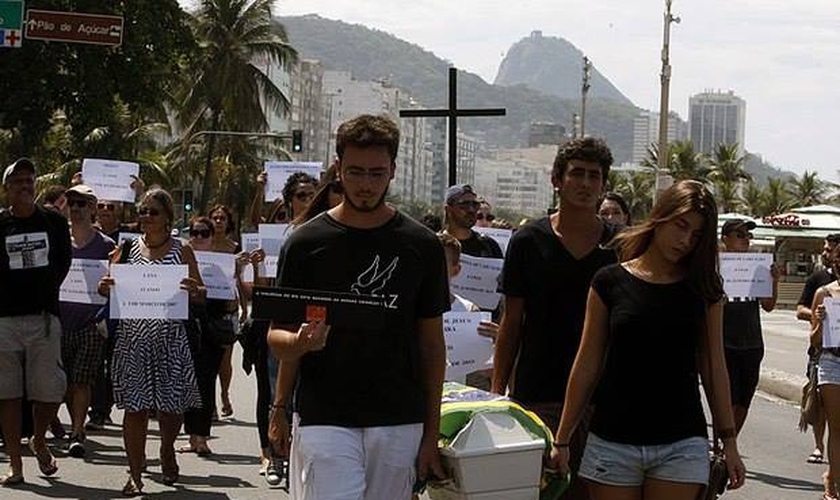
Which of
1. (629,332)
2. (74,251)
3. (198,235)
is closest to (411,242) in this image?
(629,332)

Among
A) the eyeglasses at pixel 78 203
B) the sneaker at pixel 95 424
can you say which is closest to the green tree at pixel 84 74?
the sneaker at pixel 95 424

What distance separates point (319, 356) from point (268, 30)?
59.4m

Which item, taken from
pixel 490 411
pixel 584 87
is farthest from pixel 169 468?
pixel 584 87

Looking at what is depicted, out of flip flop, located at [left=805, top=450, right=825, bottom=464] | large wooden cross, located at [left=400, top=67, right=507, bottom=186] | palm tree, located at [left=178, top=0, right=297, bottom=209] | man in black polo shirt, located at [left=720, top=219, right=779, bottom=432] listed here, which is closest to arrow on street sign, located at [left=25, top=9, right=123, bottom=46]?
large wooden cross, located at [left=400, top=67, right=507, bottom=186]

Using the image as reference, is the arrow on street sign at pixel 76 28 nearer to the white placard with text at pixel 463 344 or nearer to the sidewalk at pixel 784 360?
the sidewalk at pixel 784 360

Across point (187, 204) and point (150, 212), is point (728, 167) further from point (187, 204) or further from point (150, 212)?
point (150, 212)

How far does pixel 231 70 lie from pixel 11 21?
44.7 metres

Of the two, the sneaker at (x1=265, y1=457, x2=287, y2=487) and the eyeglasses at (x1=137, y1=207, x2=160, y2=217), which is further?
the sneaker at (x1=265, y1=457, x2=287, y2=487)

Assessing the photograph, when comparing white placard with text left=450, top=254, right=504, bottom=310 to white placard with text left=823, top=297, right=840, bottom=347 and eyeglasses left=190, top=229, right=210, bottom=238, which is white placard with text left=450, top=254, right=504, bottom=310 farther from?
eyeglasses left=190, top=229, right=210, bottom=238

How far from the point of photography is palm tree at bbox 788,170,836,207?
88.1 metres

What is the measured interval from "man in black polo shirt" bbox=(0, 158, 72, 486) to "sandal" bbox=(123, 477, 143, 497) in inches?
34.7

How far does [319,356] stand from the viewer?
16.1 feet

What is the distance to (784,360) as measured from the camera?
22.6 m

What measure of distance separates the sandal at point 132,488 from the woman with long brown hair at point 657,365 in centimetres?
439
